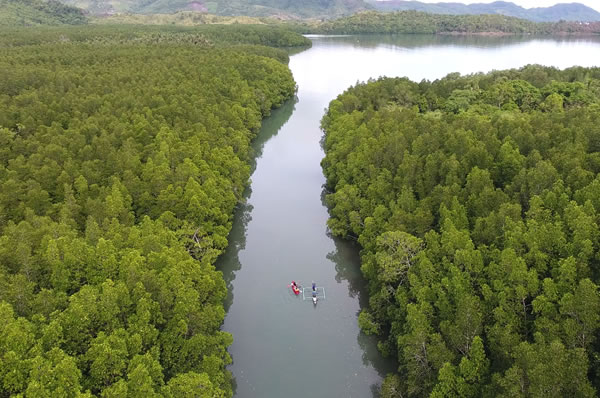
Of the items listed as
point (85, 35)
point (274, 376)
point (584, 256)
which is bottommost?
point (274, 376)

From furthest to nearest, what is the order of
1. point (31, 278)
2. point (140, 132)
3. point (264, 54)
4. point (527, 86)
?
1. point (264, 54)
2. point (527, 86)
3. point (140, 132)
4. point (31, 278)

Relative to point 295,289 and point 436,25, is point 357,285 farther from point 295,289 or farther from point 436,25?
point 436,25

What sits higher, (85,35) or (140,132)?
(85,35)

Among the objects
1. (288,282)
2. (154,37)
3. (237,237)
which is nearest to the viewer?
(288,282)

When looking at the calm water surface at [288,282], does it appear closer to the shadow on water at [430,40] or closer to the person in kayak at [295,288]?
the person in kayak at [295,288]

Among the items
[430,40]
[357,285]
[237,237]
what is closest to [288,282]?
[357,285]

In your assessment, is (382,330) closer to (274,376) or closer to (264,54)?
(274,376)

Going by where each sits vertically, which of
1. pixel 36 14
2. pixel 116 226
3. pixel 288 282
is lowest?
pixel 288 282

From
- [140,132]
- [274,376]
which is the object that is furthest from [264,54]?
[274,376]
